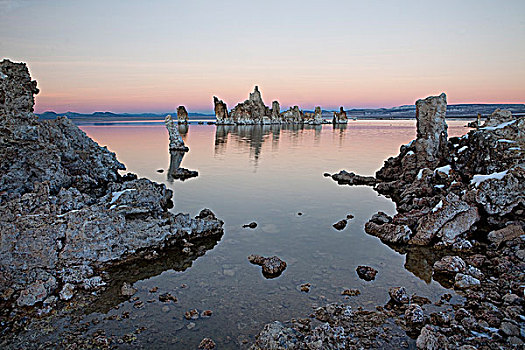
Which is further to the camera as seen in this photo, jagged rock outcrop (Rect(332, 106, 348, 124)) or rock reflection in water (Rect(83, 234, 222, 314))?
jagged rock outcrop (Rect(332, 106, 348, 124))

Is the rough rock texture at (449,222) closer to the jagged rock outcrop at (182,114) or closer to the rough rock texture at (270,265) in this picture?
the rough rock texture at (270,265)

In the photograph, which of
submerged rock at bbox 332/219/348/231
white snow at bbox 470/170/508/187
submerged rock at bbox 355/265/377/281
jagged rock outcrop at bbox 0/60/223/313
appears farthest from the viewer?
submerged rock at bbox 332/219/348/231

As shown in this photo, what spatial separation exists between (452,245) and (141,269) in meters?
9.98

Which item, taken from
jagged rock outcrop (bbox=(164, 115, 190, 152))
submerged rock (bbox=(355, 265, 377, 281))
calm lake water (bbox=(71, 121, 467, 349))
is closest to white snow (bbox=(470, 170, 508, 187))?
calm lake water (bbox=(71, 121, 467, 349))

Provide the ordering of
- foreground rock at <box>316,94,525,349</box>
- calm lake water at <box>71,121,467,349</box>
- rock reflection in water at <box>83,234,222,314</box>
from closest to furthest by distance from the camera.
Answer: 1. foreground rock at <box>316,94,525,349</box>
2. calm lake water at <box>71,121,467,349</box>
3. rock reflection in water at <box>83,234,222,314</box>

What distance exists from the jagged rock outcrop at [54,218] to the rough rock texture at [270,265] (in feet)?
9.17

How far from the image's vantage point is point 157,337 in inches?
269

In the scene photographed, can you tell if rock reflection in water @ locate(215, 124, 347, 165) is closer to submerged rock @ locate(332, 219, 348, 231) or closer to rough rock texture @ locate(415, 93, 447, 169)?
rough rock texture @ locate(415, 93, 447, 169)

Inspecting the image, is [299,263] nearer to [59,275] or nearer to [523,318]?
[523,318]

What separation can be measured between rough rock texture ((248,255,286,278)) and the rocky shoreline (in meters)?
2.14

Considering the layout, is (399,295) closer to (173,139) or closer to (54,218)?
(54,218)

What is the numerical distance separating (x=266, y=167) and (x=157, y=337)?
837 inches

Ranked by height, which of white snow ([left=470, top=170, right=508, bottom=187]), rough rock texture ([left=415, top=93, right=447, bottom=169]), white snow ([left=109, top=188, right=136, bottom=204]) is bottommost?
white snow ([left=109, top=188, right=136, bottom=204])

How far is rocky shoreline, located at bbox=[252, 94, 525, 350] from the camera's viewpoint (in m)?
6.64
